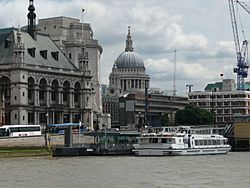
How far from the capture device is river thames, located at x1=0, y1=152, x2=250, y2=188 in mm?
75250

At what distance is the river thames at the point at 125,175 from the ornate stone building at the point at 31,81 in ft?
259

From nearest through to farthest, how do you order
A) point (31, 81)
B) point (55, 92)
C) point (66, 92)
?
point (31, 81) → point (55, 92) → point (66, 92)

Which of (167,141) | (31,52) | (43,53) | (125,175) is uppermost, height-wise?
(43,53)

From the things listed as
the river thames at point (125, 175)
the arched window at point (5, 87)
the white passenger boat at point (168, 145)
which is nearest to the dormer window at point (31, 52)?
the arched window at point (5, 87)

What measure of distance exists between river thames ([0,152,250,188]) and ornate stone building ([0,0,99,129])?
79.0m

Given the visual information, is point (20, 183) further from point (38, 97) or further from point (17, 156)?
point (38, 97)

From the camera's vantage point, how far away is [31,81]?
616ft

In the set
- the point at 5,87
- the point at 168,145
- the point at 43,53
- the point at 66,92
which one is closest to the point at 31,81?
the point at 5,87

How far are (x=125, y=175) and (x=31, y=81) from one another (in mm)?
106141

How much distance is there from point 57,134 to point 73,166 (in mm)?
64111

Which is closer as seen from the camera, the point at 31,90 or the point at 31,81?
the point at 31,90

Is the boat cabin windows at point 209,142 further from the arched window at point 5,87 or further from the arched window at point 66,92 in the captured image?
the arched window at point 5,87

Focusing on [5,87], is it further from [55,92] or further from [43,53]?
[43,53]

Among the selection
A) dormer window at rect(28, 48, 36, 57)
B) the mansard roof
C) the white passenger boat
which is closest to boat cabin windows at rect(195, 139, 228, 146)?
the white passenger boat
